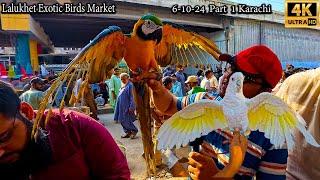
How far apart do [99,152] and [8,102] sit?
1.24 ft

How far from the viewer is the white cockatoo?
1.15 meters

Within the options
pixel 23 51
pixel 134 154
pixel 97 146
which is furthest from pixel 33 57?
pixel 97 146

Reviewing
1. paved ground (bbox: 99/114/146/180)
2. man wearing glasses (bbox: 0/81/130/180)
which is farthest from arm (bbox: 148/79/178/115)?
paved ground (bbox: 99/114/146/180)

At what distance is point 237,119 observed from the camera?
1155 millimetres

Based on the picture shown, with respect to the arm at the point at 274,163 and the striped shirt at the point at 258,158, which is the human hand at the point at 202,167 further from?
the arm at the point at 274,163

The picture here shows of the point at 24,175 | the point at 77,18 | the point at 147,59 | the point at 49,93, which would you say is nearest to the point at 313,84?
the point at 147,59

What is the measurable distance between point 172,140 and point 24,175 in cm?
49

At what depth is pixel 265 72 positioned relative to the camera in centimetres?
131

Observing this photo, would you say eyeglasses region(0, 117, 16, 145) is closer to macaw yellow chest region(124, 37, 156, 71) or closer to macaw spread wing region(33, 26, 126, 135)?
macaw spread wing region(33, 26, 126, 135)

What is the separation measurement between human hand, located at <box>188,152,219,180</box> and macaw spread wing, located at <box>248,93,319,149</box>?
240 mm

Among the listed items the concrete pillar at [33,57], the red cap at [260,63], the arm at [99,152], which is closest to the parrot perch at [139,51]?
the arm at [99,152]

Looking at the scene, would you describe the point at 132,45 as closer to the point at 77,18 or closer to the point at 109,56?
the point at 109,56

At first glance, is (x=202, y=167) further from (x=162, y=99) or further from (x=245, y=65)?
(x=162, y=99)

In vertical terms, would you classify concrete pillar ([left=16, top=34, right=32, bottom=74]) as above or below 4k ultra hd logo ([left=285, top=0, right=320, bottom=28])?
below
